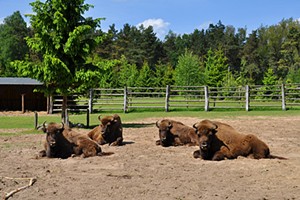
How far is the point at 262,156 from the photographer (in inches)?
381

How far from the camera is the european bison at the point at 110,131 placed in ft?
40.3

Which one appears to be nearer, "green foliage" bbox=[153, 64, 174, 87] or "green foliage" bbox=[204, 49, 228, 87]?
"green foliage" bbox=[204, 49, 228, 87]

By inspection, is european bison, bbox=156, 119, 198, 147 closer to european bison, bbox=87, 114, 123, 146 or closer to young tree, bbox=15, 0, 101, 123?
european bison, bbox=87, 114, 123, 146

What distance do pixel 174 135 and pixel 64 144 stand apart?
390 cm

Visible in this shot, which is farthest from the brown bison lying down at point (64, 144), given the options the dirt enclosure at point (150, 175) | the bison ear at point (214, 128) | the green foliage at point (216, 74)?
the green foliage at point (216, 74)

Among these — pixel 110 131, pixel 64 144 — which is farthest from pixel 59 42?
pixel 64 144

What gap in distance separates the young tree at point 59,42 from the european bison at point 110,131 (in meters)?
5.35

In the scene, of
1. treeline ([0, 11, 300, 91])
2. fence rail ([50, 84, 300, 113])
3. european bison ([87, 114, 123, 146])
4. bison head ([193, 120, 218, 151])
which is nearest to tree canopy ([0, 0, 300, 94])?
treeline ([0, 11, 300, 91])

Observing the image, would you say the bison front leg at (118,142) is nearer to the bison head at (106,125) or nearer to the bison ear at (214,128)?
the bison head at (106,125)

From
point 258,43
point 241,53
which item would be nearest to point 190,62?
point 241,53

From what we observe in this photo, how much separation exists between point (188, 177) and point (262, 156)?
2643 millimetres

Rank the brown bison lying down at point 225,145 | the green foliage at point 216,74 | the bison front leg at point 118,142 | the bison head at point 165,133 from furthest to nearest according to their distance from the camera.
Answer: the green foliage at point 216,74 < the bison front leg at point 118,142 < the bison head at point 165,133 < the brown bison lying down at point 225,145

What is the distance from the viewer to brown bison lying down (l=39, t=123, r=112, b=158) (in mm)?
10055

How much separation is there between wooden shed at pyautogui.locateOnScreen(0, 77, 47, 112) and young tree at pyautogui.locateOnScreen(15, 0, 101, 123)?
1311cm
